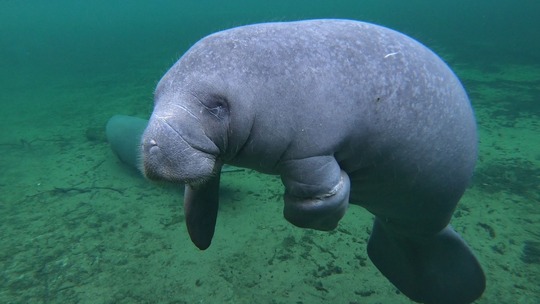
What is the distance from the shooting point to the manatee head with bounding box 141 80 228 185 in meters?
1.61

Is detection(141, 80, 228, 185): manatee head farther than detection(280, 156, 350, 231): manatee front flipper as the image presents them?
No

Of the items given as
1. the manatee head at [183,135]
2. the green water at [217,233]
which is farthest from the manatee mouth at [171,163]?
the green water at [217,233]

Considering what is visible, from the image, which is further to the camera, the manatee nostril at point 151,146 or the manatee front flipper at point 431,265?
the manatee front flipper at point 431,265

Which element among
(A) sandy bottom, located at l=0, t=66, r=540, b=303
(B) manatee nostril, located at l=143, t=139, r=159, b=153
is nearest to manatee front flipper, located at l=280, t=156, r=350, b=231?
(B) manatee nostril, located at l=143, t=139, r=159, b=153

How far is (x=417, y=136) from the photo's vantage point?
2121 mm

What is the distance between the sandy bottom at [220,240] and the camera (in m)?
3.69

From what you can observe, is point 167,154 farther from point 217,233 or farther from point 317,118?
point 217,233

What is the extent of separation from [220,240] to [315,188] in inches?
111

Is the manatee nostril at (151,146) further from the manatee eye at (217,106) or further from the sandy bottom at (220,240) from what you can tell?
the sandy bottom at (220,240)

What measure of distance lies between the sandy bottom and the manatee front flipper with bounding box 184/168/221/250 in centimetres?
125

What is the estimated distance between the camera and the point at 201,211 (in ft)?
8.40

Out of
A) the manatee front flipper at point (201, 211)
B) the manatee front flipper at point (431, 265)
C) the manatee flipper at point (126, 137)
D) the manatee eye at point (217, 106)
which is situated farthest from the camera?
the manatee flipper at point (126, 137)

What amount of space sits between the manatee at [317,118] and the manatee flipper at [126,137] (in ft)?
13.7

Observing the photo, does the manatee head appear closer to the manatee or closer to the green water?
the manatee
